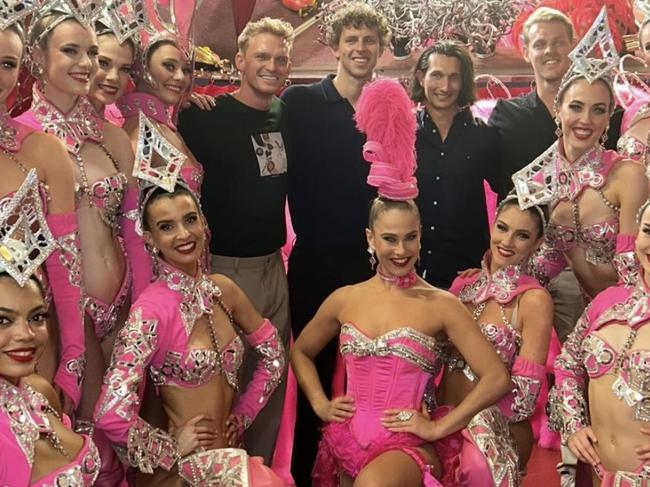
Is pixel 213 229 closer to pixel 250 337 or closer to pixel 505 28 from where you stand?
pixel 250 337

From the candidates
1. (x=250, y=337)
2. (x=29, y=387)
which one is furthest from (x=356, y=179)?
(x=29, y=387)

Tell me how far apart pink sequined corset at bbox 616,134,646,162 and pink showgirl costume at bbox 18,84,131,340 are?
1906 mm

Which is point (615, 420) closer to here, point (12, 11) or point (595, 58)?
point (595, 58)

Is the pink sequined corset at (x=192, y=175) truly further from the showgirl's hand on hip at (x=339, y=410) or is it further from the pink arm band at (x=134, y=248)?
the showgirl's hand on hip at (x=339, y=410)

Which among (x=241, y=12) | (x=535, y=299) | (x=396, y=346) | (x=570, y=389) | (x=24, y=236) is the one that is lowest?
(x=570, y=389)

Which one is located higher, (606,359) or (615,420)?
(606,359)

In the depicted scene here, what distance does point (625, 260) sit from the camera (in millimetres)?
3412

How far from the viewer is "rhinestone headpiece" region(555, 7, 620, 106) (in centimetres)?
369

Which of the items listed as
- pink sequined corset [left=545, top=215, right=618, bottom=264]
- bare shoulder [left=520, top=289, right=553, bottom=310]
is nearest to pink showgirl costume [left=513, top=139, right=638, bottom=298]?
pink sequined corset [left=545, top=215, right=618, bottom=264]

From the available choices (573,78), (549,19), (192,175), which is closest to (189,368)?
(192,175)

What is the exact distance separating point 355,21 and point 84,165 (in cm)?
142

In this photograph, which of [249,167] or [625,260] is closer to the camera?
[625,260]

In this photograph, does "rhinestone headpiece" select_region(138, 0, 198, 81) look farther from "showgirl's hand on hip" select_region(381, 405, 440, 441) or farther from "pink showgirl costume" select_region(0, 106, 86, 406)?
"showgirl's hand on hip" select_region(381, 405, 440, 441)

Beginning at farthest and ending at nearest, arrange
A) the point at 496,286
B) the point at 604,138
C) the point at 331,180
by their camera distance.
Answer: the point at 331,180
the point at 604,138
the point at 496,286
